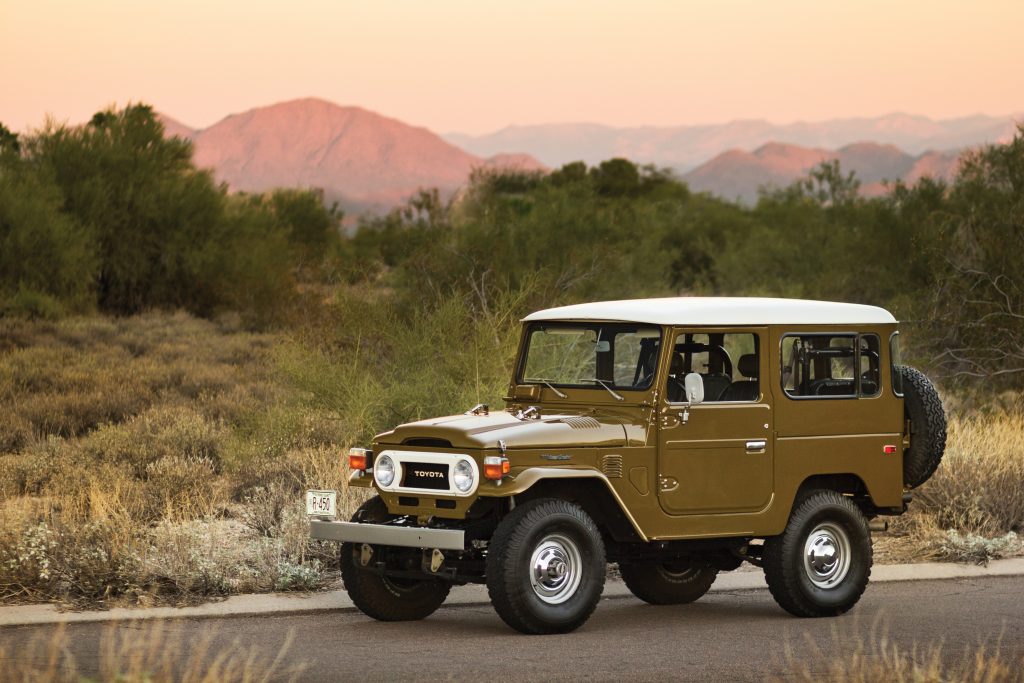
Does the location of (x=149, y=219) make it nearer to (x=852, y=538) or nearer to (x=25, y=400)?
(x=25, y=400)

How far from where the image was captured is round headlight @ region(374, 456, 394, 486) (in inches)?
405

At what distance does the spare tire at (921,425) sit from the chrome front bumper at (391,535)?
12.2ft

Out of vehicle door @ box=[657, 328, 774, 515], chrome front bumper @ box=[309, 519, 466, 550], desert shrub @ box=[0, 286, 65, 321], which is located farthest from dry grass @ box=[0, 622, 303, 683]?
desert shrub @ box=[0, 286, 65, 321]

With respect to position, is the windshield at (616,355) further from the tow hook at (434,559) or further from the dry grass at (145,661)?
the dry grass at (145,661)

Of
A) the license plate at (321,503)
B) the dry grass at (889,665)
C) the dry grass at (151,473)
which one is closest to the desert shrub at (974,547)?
the dry grass at (889,665)

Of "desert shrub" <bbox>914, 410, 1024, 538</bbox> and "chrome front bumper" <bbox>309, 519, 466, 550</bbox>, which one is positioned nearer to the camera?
"chrome front bumper" <bbox>309, 519, 466, 550</bbox>

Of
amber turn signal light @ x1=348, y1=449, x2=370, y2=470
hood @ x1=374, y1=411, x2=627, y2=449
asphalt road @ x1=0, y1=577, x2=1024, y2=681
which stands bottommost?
asphalt road @ x1=0, y1=577, x2=1024, y2=681

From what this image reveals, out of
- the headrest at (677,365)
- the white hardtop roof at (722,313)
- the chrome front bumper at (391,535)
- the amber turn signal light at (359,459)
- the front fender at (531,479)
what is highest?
the white hardtop roof at (722,313)

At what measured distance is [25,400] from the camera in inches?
1004

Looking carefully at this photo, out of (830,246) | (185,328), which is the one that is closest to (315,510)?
(185,328)

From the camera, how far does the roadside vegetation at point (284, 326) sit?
45.0 feet

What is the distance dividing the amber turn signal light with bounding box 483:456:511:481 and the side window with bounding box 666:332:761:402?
1550 millimetres

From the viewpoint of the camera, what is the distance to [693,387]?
33.6 feet

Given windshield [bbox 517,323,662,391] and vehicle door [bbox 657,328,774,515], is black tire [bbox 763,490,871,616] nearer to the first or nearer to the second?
vehicle door [bbox 657,328,774,515]
